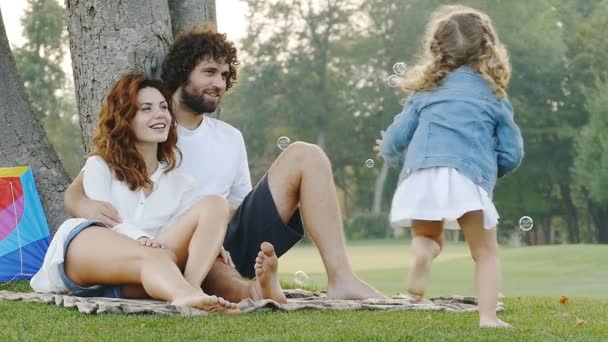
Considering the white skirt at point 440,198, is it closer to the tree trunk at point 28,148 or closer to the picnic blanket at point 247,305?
the picnic blanket at point 247,305

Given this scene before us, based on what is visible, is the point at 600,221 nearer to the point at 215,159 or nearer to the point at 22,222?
the point at 22,222

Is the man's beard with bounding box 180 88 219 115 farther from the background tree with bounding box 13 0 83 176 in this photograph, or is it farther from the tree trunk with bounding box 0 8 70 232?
the background tree with bounding box 13 0 83 176

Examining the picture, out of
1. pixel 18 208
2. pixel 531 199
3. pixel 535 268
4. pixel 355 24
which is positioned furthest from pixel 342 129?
pixel 18 208

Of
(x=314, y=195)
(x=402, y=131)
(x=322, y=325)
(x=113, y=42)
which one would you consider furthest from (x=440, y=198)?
(x=113, y=42)

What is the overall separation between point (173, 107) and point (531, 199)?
31968 mm

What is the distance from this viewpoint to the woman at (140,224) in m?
4.28

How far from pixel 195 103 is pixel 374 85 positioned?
33.7 meters

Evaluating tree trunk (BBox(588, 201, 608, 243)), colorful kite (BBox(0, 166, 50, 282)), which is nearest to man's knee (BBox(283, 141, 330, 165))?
colorful kite (BBox(0, 166, 50, 282))

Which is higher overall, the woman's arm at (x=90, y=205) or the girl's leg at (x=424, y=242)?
the woman's arm at (x=90, y=205)

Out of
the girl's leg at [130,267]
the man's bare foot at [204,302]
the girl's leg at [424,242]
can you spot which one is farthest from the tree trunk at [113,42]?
the girl's leg at [424,242]

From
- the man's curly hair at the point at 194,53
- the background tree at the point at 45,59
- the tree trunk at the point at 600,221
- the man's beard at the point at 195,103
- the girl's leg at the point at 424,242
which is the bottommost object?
the tree trunk at the point at 600,221

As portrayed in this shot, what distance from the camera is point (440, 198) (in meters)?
3.96

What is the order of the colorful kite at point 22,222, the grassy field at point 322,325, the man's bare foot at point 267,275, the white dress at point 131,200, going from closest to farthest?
the grassy field at point 322,325 → the man's bare foot at point 267,275 → the white dress at point 131,200 → the colorful kite at point 22,222

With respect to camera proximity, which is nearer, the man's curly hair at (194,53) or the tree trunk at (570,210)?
the man's curly hair at (194,53)
